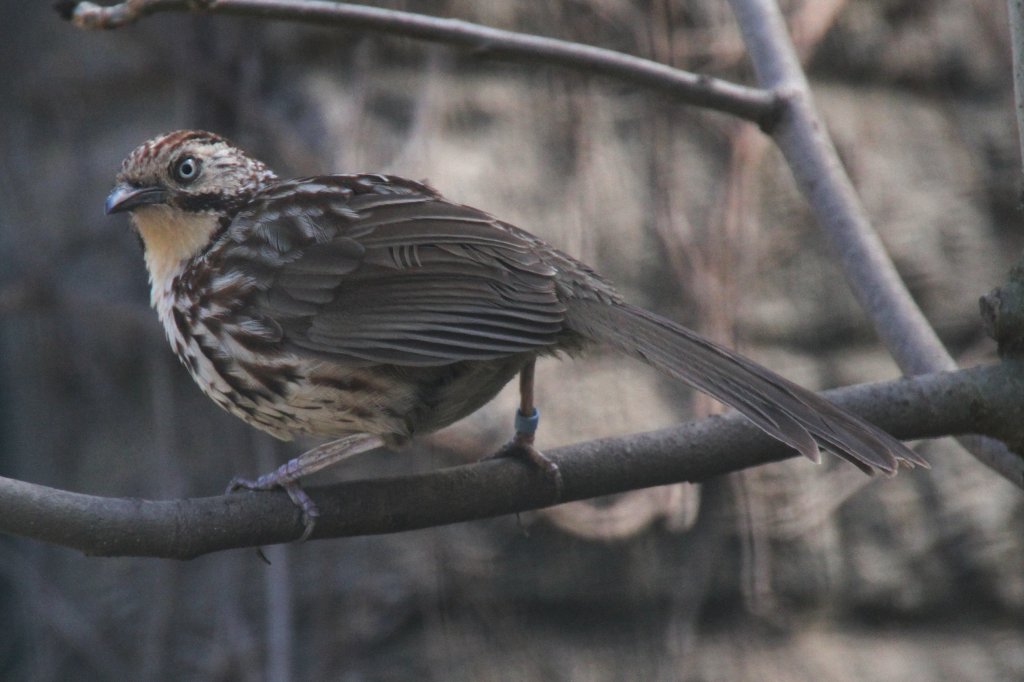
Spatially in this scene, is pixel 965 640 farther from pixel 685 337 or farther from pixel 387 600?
pixel 685 337

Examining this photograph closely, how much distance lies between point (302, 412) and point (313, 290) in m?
0.28

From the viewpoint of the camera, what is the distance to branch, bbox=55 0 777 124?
8.01 feet

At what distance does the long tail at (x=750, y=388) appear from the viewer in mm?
2221

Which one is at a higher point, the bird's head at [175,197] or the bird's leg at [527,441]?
the bird's head at [175,197]

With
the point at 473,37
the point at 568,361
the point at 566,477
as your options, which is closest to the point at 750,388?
the point at 566,477

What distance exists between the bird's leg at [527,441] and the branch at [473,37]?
0.70m

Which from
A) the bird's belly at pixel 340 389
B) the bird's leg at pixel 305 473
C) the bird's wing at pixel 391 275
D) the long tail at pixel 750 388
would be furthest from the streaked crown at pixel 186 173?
the long tail at pixel 750 388

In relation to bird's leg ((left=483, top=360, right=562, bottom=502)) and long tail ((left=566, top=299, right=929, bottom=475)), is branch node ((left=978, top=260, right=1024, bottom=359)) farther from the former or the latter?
bird's leg ((left=483, top=360, right=562, bottom=502))

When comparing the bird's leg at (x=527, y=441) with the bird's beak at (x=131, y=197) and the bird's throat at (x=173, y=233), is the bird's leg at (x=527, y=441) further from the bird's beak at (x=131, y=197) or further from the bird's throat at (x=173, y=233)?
the bird's beak at (x=131, y=197)

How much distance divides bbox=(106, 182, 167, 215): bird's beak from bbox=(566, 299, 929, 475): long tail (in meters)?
1.12

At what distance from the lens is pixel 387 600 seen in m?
4.52

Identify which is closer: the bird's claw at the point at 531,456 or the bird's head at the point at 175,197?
the bird's claw at the point at 531,456

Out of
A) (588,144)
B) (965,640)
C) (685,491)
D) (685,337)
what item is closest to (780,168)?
(588,144)

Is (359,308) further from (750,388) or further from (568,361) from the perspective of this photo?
(568,361)
